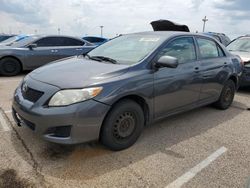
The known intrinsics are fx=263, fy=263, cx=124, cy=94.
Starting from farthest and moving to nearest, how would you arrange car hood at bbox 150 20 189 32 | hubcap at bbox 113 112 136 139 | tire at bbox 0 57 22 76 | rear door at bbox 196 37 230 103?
tire at bbox 0 57 22 76 < car hood at bbox 150 20 189 32 < rear door at bbox 196 37 230 103 < hubcap at bbox 113 112 136 139

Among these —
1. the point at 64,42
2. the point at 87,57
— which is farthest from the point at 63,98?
the point at 64,42

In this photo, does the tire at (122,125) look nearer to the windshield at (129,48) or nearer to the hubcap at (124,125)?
the hubcap at (124,125)

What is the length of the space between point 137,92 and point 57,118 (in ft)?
3.50

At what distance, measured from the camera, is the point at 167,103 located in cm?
386

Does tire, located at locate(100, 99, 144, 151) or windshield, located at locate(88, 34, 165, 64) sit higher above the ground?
windshield, located at locate(88, 34, 165, 64)

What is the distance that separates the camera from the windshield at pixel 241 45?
7.91 m

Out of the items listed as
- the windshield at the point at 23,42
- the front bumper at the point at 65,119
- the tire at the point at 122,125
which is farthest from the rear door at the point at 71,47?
the front bumper at the point at 65,119

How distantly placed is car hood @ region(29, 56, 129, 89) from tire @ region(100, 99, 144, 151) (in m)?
0.40

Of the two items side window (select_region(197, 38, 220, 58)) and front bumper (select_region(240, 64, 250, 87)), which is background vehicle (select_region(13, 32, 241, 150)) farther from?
front bumper (select_region(240, 64, 250, 87))

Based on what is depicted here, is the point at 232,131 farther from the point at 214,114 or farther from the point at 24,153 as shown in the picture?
the point at 24,153

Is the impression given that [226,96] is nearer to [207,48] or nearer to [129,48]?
[207,48]

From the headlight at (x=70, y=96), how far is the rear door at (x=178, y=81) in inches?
42.6

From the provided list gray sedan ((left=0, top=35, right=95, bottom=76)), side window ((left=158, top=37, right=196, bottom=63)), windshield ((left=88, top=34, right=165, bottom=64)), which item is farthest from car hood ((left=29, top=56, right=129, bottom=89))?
gray sedan ((left=0, top=35, right=95, bottom=76))

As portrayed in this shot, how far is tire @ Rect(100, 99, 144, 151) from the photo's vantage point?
3148mm
